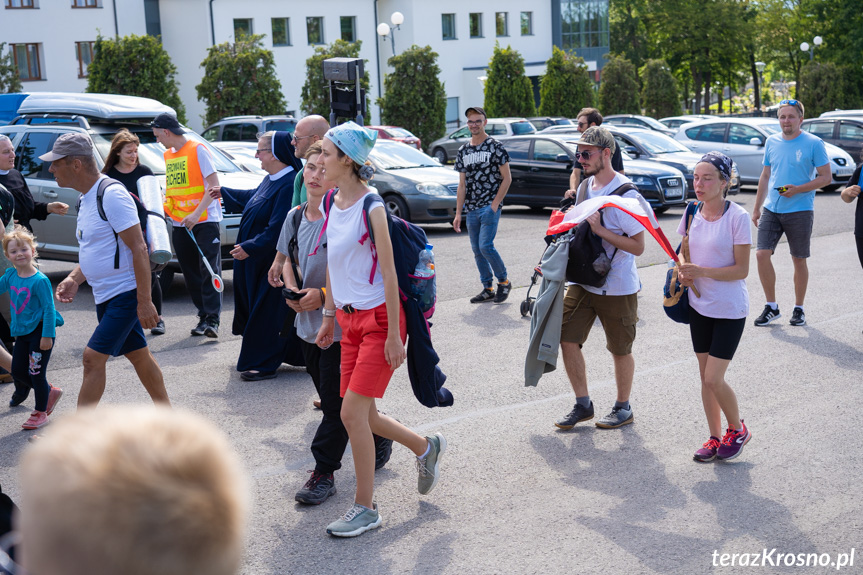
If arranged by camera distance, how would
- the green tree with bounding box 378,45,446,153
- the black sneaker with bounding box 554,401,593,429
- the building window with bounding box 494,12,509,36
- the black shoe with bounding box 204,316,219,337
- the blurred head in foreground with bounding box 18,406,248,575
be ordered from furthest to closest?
the building window with bounding box 494,12,509,36 → the green tree with bounding box 378,45,446,153 → the black shoe with bounding box 204,316,219,337 → the black sneaker with bounding box 554,401,593,429 → the blurred head in foreground with bounding box 18,406,248,575

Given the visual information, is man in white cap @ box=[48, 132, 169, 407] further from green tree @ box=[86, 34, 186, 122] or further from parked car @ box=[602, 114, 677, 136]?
green tree @ box=[86, 34, 186, 122]

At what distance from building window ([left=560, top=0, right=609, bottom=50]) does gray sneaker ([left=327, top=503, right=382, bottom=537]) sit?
54822 mm

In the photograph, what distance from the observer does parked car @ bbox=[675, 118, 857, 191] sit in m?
20.6

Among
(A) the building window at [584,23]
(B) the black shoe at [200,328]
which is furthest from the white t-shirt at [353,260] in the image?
(A) the building window at [584,23]

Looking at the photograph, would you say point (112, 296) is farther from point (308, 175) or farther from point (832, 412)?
point (832, 412)

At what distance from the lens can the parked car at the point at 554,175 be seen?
17391mm

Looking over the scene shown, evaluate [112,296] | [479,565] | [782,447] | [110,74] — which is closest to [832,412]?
[782,447]

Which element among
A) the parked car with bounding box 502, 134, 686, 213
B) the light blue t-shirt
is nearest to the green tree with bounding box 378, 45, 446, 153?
the parked car with bounding box 502, 134, 686, 213

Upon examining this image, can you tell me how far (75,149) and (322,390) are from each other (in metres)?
1.90

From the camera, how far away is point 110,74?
32938 millimetres

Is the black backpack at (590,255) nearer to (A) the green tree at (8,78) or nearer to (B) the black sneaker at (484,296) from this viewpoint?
(B) the black sneaker at (484,296)

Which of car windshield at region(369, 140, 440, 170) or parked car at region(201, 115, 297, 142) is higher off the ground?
parked car at region(201, 115, 297, 142)

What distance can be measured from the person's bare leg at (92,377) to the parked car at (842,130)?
20.3 metres

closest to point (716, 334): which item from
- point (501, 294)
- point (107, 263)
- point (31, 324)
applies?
point (107, 263)
